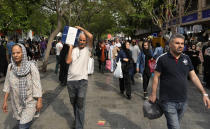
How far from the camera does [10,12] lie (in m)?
18.1

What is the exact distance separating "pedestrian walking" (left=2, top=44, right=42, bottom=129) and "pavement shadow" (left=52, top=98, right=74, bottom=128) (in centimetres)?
154

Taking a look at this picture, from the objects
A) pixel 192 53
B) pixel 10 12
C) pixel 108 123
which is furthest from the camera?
pixel 10 12

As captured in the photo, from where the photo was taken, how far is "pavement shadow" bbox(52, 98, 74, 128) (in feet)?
16.4

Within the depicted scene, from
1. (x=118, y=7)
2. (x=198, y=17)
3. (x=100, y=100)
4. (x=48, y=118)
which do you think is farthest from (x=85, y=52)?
(x=198, y=17)

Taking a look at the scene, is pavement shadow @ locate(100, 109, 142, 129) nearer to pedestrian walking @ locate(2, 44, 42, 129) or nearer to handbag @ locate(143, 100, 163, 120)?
handbag @ locate(143, 100, 163, 120)

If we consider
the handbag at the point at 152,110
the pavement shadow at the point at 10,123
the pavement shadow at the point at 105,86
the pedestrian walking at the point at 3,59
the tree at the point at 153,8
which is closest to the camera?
the handbag at the point at 152,110

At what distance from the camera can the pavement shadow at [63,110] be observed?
5.00 m

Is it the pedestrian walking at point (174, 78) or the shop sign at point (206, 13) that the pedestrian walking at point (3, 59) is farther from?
the shop sign at point (206, 13)

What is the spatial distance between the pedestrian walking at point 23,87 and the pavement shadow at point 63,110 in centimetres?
154

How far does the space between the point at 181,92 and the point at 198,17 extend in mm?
22260

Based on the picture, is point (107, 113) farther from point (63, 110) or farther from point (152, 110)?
point (152, 110)

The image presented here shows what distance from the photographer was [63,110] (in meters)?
5.69

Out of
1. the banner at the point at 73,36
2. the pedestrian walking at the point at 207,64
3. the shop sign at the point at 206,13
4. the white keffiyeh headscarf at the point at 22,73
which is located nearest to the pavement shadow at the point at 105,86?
the pedestrian walking at the point at 207,64

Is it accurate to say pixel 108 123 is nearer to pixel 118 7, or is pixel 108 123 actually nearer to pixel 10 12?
pixel 10 12
